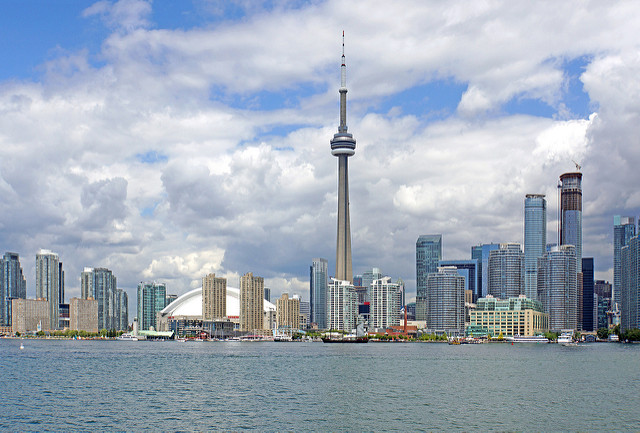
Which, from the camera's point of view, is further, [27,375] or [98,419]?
→ [27,375]

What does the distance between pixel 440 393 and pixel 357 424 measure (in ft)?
75.1

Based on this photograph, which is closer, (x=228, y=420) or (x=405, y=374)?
(x=228, y=420)

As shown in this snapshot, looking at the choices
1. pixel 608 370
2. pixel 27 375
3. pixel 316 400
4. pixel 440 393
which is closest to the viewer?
pixel 316 400

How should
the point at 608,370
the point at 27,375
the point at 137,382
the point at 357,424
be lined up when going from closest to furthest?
the point at 357,424 < the point at 137,382 < the point at 27,375 < the point at 608,370

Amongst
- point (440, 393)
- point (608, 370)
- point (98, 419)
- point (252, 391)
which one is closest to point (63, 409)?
point (98, 419)

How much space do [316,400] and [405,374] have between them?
33380 millimetres

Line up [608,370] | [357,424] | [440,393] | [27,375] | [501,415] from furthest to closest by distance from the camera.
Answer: [608,370], [27,375], [440,393], [501,415], [357,424]

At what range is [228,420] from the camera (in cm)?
5888

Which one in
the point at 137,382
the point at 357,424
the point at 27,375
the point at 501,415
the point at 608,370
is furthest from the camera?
the point at 608,370

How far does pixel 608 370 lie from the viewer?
376ft

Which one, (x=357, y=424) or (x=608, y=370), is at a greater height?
(x=357, y=424)

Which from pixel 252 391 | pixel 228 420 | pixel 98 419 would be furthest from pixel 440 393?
pixel 98 419

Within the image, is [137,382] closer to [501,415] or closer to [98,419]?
[98,419]

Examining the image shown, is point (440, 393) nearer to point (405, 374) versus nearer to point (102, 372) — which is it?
point (405, 374)
